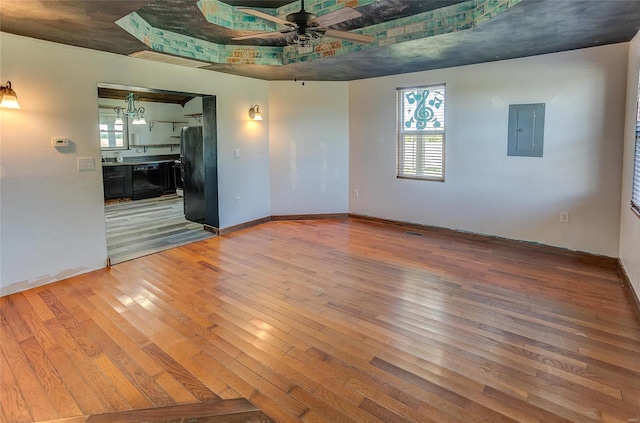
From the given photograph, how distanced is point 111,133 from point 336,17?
766 centimetres

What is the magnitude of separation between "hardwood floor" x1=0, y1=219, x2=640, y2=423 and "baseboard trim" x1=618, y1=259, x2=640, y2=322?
0.23 feet

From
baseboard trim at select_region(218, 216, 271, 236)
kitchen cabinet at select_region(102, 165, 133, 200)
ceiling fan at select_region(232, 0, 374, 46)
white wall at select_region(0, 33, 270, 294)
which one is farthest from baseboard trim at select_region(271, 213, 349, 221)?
kitchen cabinet at select_region(102, 165, 133, 200)

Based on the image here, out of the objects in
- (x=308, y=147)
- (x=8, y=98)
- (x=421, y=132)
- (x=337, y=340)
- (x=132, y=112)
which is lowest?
(x=337, y=340)

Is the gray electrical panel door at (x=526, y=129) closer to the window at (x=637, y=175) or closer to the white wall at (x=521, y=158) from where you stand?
the white wall at (x=521, y=158)

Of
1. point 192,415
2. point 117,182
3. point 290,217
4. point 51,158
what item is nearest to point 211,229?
point 290,217

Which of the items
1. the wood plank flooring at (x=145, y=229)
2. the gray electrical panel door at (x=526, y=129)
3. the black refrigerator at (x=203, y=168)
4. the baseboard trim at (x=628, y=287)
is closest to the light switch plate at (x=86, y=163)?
the wood plank flooring at (x=145, y=229)

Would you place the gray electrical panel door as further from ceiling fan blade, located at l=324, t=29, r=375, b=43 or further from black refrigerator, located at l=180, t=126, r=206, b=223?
black refrigerator, located at l=180, t=126, r=206, b=223

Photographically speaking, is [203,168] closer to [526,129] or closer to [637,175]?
[526,129]

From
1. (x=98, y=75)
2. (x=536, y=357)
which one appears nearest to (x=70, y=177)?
(x=98, y=75)

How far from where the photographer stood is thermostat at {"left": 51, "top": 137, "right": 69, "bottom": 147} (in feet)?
12.0

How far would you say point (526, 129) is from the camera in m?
4.57

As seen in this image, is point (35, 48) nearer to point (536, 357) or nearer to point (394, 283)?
point (394, 283)

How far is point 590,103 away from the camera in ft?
13.5

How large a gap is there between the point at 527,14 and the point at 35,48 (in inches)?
167
